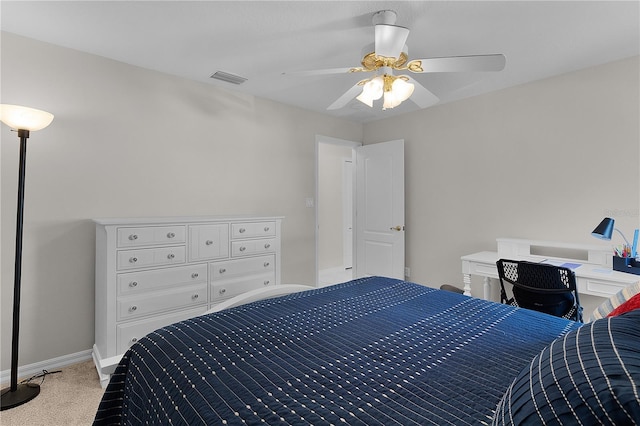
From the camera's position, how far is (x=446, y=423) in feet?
2.53

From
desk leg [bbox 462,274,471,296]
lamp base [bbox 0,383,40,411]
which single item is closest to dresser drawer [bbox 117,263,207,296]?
lamp base [bbox 0,383,40,411]

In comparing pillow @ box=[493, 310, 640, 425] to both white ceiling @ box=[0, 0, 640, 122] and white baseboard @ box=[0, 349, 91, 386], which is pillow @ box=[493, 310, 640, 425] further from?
white baseboard @ box=[0, 349, 91, 386]

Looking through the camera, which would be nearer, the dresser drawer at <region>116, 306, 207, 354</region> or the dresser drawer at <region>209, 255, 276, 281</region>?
the dresser drawer at <region>116, 306, 207, 354</region>

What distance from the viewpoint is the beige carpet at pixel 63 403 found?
193 cm

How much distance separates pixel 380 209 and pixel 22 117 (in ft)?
11.9

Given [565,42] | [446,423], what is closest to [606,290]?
[565,42]

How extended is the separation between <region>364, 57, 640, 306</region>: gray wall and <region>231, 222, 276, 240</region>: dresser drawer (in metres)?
1.93

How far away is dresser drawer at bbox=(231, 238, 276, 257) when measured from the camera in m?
3.02

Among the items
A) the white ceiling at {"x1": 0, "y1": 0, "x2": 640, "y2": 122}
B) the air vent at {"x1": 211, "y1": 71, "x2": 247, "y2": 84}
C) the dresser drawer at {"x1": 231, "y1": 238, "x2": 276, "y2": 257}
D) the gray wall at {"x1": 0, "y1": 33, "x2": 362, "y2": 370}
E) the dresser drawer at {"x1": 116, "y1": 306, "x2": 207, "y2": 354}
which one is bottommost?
the dresser drawer at {"x1": 116, "y1": 306, "x2": 207, "y2": 354}

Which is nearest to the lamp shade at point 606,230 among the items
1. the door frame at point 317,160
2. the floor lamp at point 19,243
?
the door frame at point 317,160

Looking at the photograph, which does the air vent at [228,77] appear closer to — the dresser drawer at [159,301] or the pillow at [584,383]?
the dresser drawer at [159,301]

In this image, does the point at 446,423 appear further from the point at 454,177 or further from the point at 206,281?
the point at 454,177

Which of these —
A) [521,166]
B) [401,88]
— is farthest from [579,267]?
[401,88]

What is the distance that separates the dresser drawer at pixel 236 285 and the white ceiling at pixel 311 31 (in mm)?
1817
